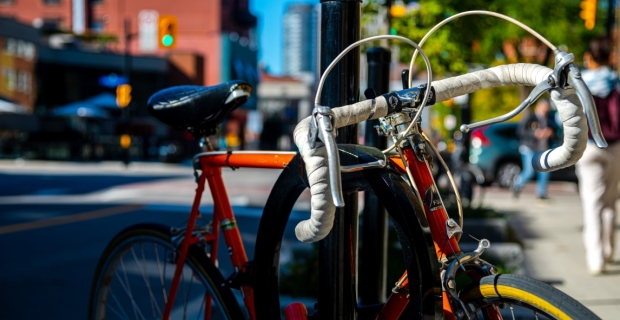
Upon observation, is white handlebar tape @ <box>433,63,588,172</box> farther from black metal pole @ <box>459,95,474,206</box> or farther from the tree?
black metal pole @ <box>459,95,474,206</box>

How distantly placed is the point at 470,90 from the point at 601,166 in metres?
4.00

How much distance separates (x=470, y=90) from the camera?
6.04 feet

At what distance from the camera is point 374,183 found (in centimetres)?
189

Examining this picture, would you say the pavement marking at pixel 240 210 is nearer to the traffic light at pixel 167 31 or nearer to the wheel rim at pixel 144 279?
the wheel rim at pixel 144 279

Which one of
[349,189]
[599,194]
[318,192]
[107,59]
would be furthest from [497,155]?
[107,59]

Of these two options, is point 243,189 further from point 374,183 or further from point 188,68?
point 188,68

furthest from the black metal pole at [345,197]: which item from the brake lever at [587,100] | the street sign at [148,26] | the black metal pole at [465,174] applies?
the street sign at [148,26]

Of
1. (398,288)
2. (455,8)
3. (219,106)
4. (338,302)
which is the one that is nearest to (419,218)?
(398,288)

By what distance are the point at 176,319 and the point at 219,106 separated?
5.38ft

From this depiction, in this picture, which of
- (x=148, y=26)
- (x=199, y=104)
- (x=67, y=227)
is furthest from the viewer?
(x=148, y=26)

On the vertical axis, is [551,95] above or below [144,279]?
above

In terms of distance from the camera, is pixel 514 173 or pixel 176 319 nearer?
pixel 176 319

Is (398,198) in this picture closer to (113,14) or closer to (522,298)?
(522,298)

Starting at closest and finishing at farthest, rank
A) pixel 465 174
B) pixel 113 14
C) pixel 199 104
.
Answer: pixel 199 104
pixel 465 174
pixel 113 14
